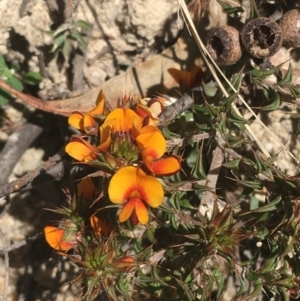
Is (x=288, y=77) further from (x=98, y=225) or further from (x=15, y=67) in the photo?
(x=15, y=67)

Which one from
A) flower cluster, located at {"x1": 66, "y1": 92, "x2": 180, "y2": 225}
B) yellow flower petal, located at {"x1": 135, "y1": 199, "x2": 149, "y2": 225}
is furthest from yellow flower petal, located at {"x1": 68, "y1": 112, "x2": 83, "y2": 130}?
yellow flower petal, located at {"x1": 135, "y1": 199, "x2": 149, "y2": 225}

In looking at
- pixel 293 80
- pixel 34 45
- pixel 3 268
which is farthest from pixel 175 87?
pixel 3 268

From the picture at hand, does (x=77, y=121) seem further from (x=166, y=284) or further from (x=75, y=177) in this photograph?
(x=166, y=284)

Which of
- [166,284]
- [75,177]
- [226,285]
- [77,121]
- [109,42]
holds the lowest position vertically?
[226,285]

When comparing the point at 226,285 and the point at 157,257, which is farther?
the point at 226,285

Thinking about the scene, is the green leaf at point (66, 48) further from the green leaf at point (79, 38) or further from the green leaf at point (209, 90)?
the green leaf at point (209, 90)

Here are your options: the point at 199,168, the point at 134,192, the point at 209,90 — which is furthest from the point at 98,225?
the point at 209,90
